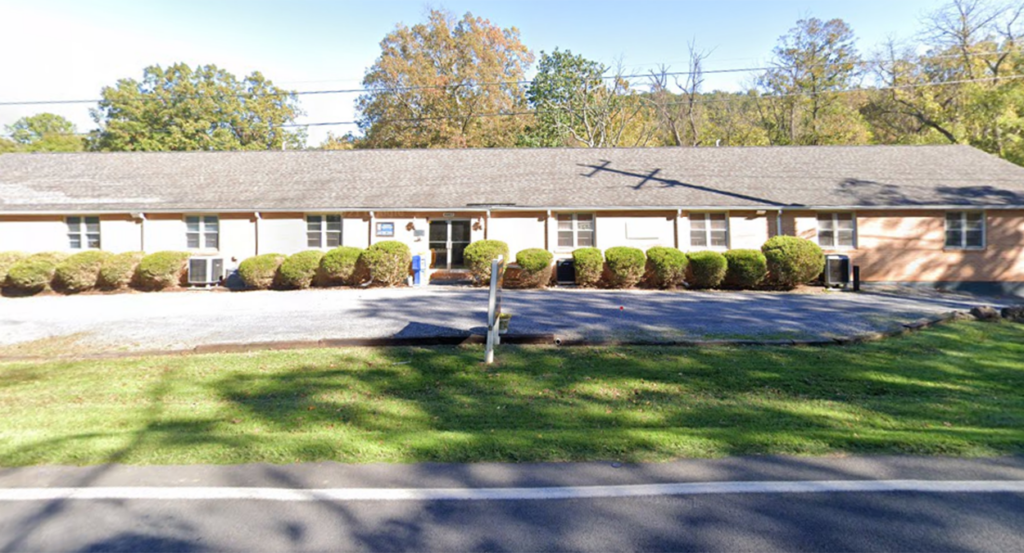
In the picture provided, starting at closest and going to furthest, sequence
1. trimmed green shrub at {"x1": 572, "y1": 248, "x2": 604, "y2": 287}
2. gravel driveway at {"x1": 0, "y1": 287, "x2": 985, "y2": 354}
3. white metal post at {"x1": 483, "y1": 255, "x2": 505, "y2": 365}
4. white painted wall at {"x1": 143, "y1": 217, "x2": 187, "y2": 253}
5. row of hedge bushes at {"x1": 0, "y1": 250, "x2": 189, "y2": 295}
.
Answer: white metal post at {"x1": 483, "y1": 255, "x2": 505, "y2": 365}, gravel driveway at {"x1": 0, "y1": 287, "x2": 985, "y2": 354}, row of hedge bushes at {"x1": 0, "y1": 250, "x2": 189, "y2": 295}, trimmed green shrub at {"x1": 572, "y1": 248, "x2": 604, "y2": 287}, white painted wall at {"x1": 143, "y1": 217, "x2": 187, "y2": 253}

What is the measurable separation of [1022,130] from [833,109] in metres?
12.8

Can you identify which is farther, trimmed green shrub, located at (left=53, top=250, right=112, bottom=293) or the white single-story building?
the white single-story building

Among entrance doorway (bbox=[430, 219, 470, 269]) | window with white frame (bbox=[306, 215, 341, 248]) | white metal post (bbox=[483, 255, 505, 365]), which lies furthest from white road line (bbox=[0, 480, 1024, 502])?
window with white frame (bbox=[306, 215, 341, 248])

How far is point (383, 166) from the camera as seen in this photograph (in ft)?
76.5

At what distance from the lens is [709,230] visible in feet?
63.3

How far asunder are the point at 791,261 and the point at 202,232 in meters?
20.1

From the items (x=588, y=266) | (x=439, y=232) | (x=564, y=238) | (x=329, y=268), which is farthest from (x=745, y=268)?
(x=329, y=268)

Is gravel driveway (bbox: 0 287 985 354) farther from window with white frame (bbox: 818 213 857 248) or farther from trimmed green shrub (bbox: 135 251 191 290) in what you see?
window with white frame (bbox: 818 213 857 248)

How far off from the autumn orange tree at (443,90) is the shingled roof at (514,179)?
1625cm

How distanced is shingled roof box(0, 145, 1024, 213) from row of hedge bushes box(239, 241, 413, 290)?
2491 millimetres

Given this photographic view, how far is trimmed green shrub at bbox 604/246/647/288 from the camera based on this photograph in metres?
17.0

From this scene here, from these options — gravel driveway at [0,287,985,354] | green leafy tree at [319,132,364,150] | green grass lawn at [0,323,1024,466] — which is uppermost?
green leafy tree at [319,132,364,150]

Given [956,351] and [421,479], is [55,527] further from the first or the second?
[956,351]

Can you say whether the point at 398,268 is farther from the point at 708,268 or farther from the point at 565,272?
the point at 708,268
